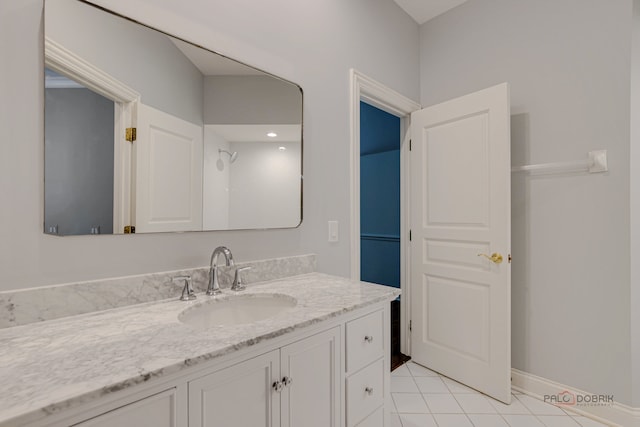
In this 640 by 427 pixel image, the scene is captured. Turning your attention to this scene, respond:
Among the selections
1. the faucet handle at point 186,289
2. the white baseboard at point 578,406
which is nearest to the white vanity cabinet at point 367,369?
the faucet handle at point 186,289

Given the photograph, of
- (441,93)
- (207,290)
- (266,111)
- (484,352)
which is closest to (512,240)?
(484,352)

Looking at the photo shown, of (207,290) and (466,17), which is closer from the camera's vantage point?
(207,290)

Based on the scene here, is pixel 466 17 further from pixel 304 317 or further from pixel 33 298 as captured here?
pixel 33 298

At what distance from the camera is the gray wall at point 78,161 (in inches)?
36.8

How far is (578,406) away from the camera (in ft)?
5.83

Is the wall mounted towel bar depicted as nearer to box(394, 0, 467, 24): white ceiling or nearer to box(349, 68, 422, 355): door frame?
box(349, 68, 422, 355): door frame

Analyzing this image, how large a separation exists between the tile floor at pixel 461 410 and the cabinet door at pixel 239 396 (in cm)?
119

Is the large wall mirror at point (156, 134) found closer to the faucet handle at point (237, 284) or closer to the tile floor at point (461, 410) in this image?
the faucet handle at point (237, 284)

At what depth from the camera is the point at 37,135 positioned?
3.01ft

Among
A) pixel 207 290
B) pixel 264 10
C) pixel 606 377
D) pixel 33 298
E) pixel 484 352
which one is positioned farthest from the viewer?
pixel 484 352

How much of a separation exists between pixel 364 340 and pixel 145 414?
30.2 inches

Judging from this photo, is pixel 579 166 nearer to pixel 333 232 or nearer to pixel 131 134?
pixel 333 232

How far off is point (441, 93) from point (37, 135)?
251 centimetres

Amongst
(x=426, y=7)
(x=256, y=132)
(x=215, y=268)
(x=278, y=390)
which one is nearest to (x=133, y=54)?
(x=256, y=132)
